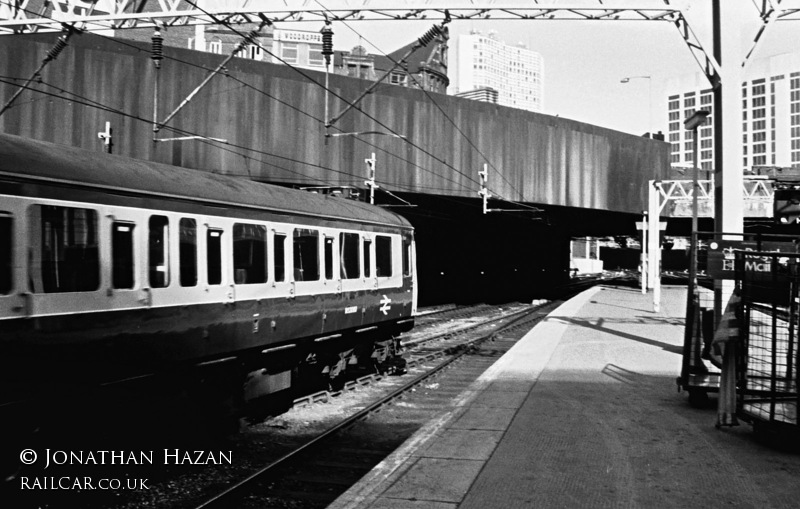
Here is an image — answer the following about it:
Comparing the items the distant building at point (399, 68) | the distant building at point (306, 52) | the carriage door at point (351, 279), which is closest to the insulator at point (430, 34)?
the carriage door at point (351, 279)

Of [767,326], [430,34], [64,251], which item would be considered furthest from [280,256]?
[430,34]

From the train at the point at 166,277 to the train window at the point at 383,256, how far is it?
2.26 feet

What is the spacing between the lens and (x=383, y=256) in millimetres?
14766

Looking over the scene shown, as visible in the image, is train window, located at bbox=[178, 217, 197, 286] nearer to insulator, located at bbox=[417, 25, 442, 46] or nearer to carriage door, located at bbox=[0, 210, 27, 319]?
carriage door, located at bbox=[0, 210, 27, 319]

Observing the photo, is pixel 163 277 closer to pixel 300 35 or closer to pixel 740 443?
pixel 740 443

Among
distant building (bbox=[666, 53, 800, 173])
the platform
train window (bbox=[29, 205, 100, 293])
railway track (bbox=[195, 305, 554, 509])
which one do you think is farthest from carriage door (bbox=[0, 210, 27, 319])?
distant building (bbox=[666, 53, 800, 173])

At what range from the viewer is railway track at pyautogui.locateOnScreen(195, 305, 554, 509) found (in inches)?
297

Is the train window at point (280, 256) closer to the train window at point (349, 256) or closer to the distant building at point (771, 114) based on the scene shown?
the train window at point (349, 256)

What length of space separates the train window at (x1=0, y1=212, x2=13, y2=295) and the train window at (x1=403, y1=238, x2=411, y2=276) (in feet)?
32.8

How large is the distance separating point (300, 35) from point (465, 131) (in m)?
38.1

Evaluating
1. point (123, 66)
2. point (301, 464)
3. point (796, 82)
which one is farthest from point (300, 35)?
point (796, 82)

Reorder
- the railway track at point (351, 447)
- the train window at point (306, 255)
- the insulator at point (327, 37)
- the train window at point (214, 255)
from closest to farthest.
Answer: the railway track at point (351, 447), the train window at point (214, 255), the train window at point (306, 255), the insulator at point (327, 37)

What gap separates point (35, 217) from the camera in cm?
670

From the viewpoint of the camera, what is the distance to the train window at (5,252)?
6.35 meters
